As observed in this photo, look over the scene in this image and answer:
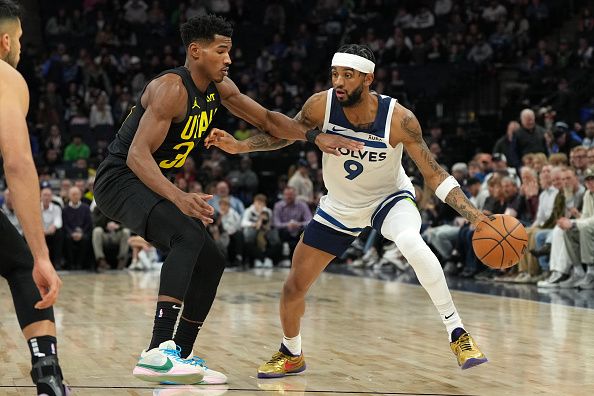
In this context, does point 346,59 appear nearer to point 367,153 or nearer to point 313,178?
point 367,153

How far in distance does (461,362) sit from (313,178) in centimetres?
1173

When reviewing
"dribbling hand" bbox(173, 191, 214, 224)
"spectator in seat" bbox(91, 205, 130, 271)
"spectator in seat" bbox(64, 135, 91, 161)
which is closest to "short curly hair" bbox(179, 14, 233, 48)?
"dribbling hand" bbox(173, 191, 214, 224)

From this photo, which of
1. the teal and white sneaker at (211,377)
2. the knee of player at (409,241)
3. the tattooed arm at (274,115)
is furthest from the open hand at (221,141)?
the teal and white sneaker at (211,377)

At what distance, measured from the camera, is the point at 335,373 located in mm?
5570

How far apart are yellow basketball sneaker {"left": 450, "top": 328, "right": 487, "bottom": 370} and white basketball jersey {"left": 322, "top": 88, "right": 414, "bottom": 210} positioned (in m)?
0.93

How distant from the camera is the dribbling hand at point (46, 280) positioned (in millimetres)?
3594

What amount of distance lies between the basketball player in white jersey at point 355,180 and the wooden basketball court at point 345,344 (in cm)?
49

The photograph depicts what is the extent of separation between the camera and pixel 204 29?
522 centimetres

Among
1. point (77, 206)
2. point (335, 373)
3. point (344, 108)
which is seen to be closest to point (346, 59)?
point (344, 108)

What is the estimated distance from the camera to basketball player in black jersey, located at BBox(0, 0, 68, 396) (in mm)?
3586

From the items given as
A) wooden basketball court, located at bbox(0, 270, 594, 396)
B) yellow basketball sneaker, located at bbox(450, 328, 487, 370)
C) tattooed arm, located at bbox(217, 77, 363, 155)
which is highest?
tattooed arm, located at bbox(217, 77, 363, 155)

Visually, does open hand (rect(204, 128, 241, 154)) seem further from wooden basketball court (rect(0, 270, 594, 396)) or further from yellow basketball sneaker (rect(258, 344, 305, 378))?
wooden basketball court (rect(0, 270, 594, 396))

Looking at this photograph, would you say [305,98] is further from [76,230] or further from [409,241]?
[409,241]

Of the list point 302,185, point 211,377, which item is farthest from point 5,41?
point 302,185
